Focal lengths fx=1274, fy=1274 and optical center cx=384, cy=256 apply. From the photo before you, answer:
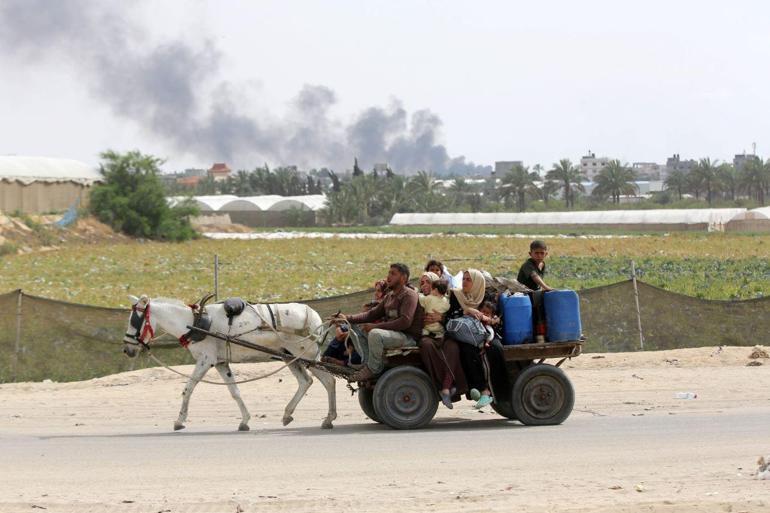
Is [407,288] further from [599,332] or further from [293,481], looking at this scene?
[599,332]

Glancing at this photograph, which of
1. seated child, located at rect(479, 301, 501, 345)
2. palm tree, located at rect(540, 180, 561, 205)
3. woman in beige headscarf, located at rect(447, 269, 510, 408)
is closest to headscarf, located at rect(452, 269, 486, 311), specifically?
woman in beige headscarf, located at rect(447, 269, 510, 408)

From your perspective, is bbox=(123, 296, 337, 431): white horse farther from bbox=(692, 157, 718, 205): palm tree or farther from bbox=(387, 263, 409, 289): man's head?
bbox=(692, 157, 718, 205): palm tree

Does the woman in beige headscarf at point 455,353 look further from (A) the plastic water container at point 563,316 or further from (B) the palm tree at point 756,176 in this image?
(B) the palm tree at point 756,176

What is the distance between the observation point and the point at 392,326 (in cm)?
1461

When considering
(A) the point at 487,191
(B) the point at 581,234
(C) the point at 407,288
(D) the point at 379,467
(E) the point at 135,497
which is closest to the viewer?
(E) the point at 135,497

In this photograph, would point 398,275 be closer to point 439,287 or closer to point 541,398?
point 439,287

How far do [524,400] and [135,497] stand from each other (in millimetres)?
5900

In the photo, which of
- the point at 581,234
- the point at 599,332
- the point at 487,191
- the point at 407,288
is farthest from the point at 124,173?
the point at 487,191

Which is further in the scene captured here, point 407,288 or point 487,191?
point 487,191

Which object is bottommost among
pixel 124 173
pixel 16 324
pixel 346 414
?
pixel 346 414

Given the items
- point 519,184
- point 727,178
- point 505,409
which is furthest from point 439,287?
point 727,178

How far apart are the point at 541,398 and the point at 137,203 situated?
255ft

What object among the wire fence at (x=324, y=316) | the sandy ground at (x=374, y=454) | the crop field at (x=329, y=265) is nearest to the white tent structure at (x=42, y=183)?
the crop field at (x=329, y=265)

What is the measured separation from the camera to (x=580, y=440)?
13547mm
